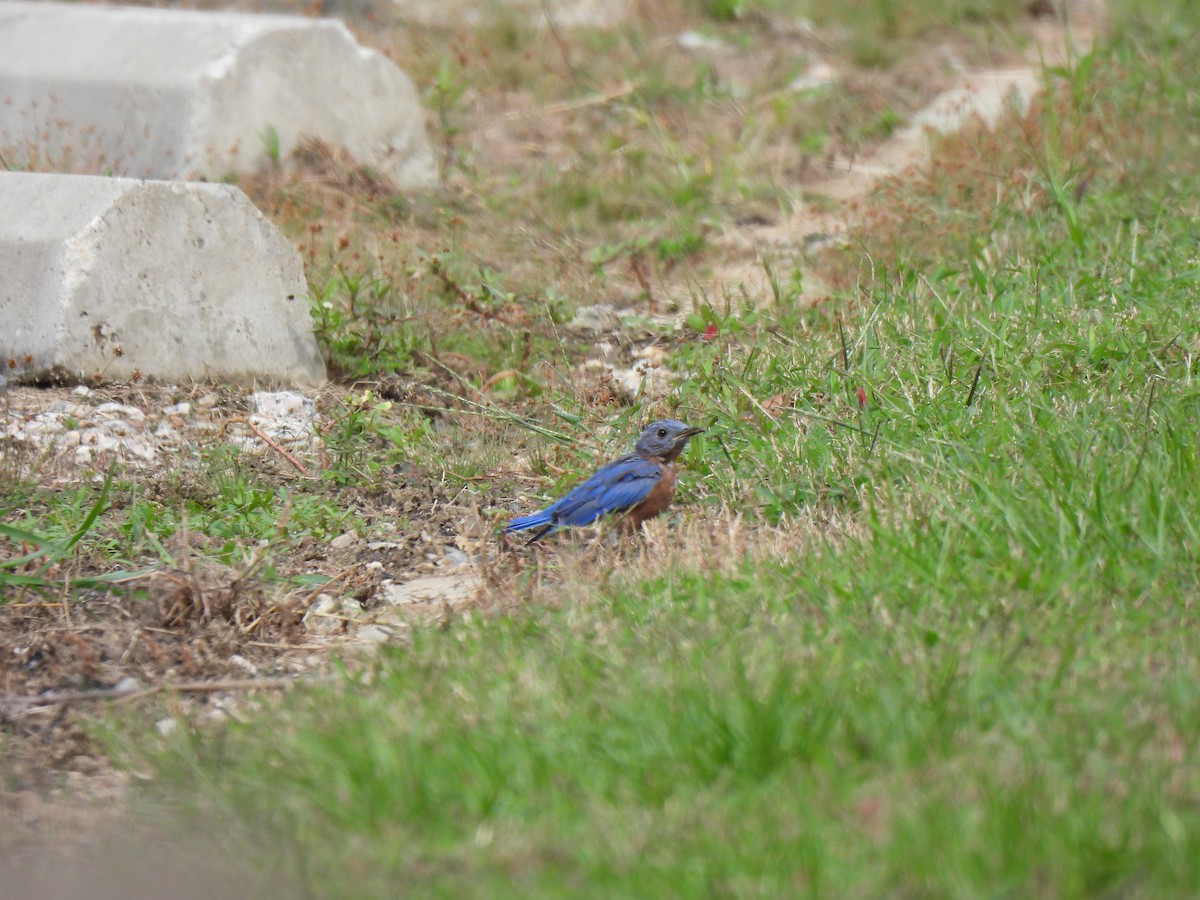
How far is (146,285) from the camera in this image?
561 centimetres

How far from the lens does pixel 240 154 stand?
741cm

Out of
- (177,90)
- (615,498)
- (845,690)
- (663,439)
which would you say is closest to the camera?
(845,690)


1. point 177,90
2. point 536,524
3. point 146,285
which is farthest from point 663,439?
point 177,90

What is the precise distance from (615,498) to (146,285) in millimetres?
2391

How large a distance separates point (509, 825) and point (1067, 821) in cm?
112

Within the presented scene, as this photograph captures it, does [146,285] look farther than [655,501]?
Yes

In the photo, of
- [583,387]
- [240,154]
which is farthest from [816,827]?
[240,154]

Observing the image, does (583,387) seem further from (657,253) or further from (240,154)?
(240,154)

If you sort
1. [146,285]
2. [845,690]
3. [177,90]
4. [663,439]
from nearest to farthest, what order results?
[845,690], [663,439], [146,285], [177,90]

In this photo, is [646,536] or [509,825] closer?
[509,825]

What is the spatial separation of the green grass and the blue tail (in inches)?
13.4

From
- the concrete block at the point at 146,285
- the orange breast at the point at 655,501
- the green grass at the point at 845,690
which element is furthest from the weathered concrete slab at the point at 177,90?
the orange breast at the point at 655,501

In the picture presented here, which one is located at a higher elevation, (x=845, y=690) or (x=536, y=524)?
(x=845, y=690)

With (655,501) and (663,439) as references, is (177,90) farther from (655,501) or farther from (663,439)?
(655,501)
